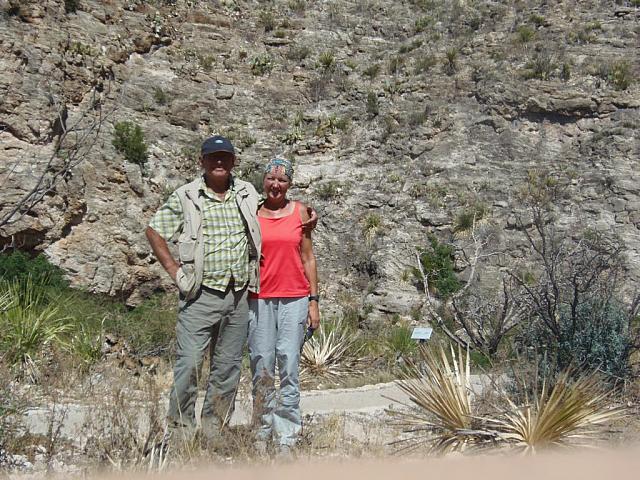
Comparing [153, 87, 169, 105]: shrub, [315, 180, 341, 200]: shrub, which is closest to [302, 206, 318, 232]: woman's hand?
[315, 180, 341, 200]: shrub

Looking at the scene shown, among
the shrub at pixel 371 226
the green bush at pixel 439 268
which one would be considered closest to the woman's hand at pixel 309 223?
the green bush at pixel 439 268

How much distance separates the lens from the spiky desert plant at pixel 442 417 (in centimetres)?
418

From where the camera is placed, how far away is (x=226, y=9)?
18.8 meters

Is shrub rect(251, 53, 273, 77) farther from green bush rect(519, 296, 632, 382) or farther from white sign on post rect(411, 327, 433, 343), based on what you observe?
green bush rect(519, 296, 632, 382)

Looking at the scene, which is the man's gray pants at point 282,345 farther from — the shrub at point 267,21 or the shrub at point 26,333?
the shrub at point 267,21

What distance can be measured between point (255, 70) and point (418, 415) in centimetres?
1441

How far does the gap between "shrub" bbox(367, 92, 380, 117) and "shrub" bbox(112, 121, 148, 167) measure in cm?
647

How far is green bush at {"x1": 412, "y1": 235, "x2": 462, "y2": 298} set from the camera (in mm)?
12586

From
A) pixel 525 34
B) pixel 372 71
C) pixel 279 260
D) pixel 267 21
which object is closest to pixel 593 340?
pixel 279 260

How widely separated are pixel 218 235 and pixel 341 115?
13.4m

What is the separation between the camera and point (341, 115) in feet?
54.7

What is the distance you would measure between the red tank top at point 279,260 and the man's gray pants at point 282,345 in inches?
2.7

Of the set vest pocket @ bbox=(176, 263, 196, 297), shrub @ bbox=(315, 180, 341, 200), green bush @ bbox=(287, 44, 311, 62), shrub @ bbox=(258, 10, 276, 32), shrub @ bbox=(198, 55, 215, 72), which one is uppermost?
shrub @ bbox=(258, 10, 276, 32)

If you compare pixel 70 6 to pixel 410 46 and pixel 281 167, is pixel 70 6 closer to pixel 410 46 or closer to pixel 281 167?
pixel 410 46
